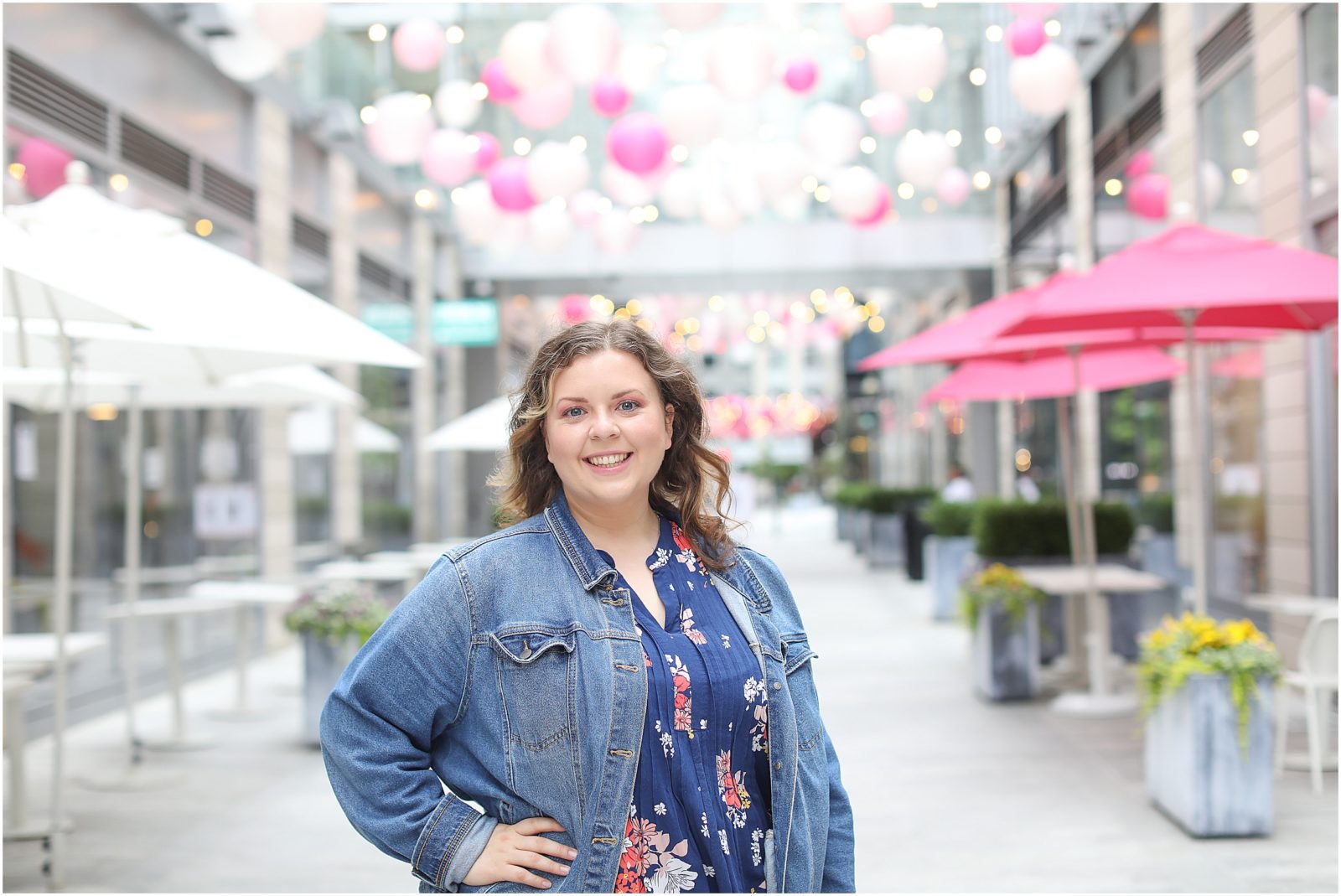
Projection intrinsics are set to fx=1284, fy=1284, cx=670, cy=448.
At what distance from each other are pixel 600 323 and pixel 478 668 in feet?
2.05

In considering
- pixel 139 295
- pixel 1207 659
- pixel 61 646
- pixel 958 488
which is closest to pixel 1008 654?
pixel 1207 659

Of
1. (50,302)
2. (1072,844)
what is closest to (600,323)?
(50,302)

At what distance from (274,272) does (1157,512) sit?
878 cm

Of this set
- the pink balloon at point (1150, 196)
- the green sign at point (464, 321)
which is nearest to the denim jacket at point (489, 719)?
the pink balloon at point (1150, 196)

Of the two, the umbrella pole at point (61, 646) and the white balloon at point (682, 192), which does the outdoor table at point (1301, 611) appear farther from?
the white balloon at point (682, 192)

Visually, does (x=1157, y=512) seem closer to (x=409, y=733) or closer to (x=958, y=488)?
(x=958, y=488)

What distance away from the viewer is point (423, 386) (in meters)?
18.3

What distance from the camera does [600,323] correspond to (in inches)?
86.4

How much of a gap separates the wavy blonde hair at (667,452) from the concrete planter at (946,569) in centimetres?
1147

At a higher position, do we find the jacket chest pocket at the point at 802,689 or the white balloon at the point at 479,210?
the white balloon at the point at 479,210

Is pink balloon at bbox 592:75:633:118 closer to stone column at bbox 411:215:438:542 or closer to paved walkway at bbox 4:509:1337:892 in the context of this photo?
paved walkway at bbox 4:509:1337:892

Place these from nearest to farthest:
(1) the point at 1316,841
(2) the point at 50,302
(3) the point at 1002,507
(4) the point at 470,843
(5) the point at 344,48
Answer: (4) the point at 470,843, (2) the point at 50,302, (1) the point at 1316,841, (3) the point at 1002,507, (5) the point at 344,48

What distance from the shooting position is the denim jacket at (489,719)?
6.27 feet

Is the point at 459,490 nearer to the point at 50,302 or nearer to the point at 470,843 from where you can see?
the point at 50,302
